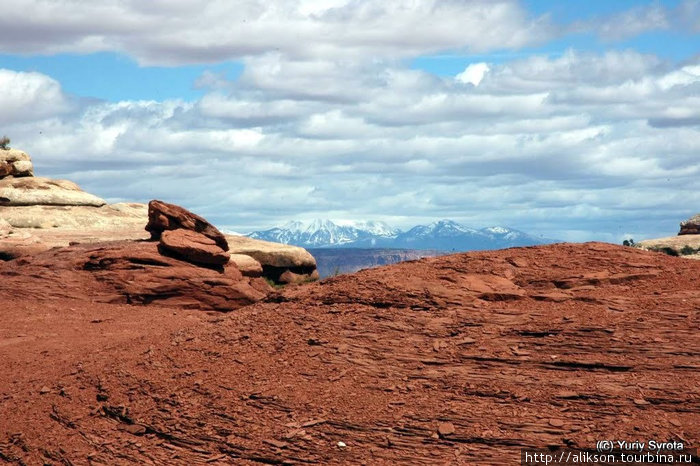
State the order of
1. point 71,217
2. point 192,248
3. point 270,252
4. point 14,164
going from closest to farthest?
point 192,248
point 270,252
point 71,217
point 14,164

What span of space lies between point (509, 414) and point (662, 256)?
5531 mm

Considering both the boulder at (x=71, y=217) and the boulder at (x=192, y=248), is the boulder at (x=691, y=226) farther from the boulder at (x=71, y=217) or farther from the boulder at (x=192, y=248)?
the boulder at (x=192, y=248)

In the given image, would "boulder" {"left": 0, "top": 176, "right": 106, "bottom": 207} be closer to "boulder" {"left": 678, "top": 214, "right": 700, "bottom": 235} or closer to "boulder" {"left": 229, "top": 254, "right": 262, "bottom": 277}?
"boulder" {"left": 229, "top": 254, "right": 262, "bottom": 277}

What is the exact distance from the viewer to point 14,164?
3825 centimetres

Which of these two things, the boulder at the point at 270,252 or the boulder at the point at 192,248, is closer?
the boulder at the point at 192,248

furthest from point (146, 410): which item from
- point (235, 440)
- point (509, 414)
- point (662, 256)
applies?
point (662, 256)

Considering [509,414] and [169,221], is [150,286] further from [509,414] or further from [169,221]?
[509,414]

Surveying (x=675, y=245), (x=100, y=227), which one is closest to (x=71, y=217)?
(x=100, y=227)

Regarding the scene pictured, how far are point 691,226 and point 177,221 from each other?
34155 millimetres

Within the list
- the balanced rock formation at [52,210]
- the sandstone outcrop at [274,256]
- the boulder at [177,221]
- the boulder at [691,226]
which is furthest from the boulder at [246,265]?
the boulder at [691,226]

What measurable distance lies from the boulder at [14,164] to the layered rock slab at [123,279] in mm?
15807

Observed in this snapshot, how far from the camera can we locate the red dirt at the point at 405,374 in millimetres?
10242

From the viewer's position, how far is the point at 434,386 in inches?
436

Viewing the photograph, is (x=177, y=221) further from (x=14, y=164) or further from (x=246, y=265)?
(x=14, y=164)
